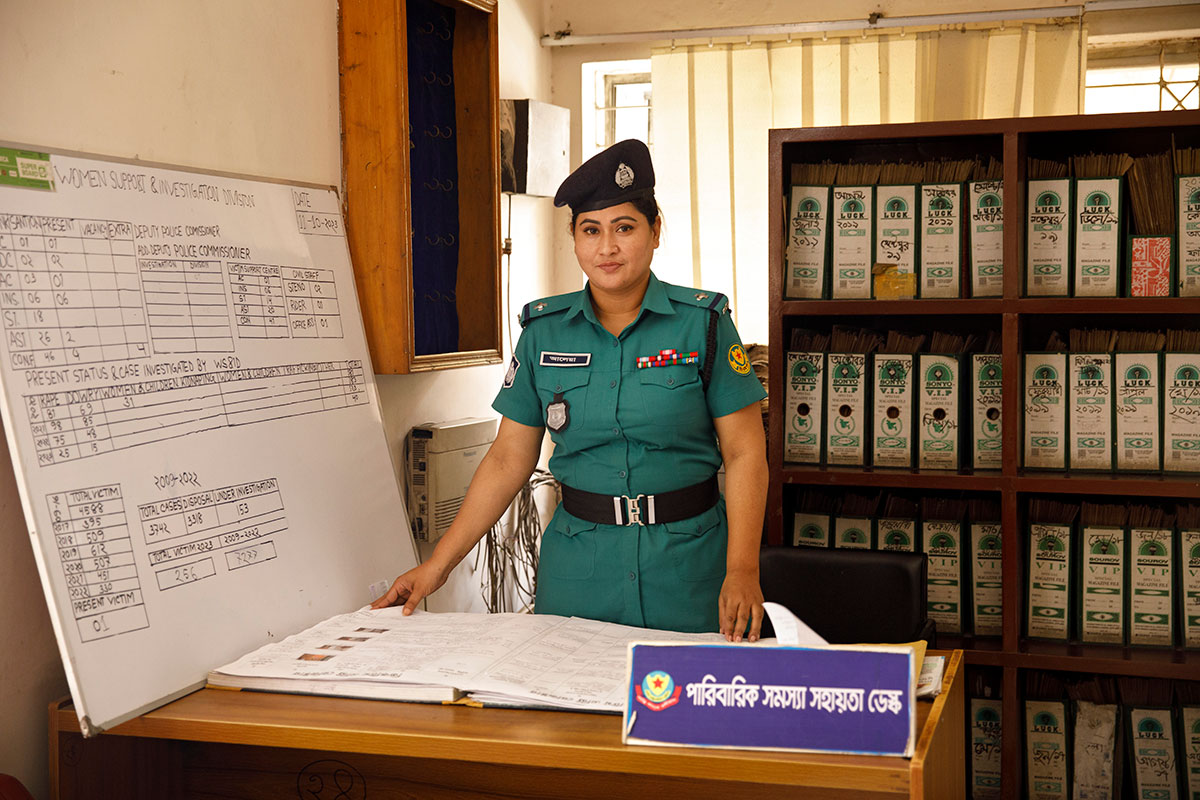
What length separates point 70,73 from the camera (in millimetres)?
1580

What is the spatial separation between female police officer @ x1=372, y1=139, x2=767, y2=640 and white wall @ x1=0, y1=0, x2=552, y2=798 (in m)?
0.54

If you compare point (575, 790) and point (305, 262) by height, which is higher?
Result: point (305, 262)

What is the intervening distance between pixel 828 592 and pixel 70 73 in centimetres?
165

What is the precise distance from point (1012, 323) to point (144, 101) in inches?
76.2

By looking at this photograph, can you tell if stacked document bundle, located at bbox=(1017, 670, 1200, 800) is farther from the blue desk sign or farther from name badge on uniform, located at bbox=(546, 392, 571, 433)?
the blue desk sign

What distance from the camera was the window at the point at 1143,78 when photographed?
3.60 meters

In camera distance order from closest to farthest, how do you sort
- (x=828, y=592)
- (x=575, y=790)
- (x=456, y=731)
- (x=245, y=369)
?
(x=456, y=731) < (x=575, y=790) < (x=245, y=369) < (x=828, y=592)

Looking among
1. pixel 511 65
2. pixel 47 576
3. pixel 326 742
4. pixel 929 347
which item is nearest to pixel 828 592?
pixel 929 347

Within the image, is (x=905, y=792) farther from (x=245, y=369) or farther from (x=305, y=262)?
(x=305, y=262)

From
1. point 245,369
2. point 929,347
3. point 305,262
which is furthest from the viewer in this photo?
point 929,347

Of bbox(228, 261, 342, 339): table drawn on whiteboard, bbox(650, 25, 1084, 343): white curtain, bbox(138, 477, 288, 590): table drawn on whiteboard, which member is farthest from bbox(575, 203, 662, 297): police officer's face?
bbox(650, 25, 1084, 343): white curtain

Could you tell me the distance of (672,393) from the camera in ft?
6.04

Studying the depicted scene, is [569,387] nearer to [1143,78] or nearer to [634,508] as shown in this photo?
[634,508]

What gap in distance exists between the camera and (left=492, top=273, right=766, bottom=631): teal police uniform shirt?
73.0 inches
